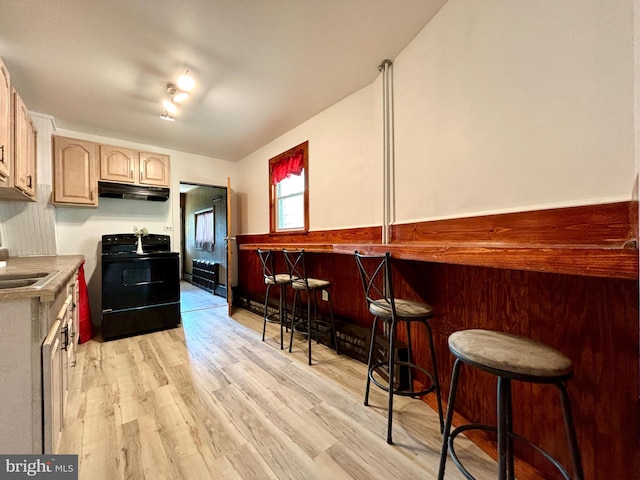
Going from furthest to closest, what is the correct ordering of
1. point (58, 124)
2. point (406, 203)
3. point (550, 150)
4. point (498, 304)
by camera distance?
point (58, 124) → point (406, 203) → point (498, 304) → point (550, 150)

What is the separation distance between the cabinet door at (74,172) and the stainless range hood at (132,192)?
10cm

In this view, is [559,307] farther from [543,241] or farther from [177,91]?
A: [177,91]

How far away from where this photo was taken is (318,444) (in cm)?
141

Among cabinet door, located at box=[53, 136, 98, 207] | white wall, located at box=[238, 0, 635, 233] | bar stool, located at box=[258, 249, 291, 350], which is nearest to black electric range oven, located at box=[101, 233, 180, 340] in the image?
cabinet door, located at box=[53, 136, 98, 207]

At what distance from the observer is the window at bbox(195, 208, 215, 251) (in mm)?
5900

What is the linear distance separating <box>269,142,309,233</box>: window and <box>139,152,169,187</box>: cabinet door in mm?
1426

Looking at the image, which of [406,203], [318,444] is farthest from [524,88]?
[318,444]

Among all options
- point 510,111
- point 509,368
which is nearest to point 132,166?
point 510,111

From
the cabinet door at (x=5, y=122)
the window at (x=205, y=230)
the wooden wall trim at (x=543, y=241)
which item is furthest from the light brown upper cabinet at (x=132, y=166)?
the wooden wall trim at (x=543, y=241)

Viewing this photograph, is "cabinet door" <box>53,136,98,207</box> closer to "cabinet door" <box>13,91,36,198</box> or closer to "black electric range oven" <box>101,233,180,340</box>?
"cabinet door" <box>13,91,36,198</box>

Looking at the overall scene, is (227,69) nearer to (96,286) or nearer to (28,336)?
(28,336)

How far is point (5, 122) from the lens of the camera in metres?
1.78

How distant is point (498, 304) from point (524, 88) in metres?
1.07

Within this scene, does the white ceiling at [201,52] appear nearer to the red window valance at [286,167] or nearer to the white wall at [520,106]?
the white wall at [520,106]
